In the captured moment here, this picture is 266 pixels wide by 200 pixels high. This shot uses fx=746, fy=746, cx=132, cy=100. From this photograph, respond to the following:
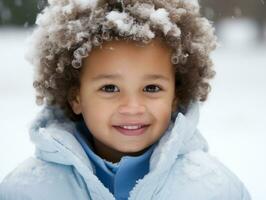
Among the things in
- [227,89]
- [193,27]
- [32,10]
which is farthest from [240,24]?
[193,27]

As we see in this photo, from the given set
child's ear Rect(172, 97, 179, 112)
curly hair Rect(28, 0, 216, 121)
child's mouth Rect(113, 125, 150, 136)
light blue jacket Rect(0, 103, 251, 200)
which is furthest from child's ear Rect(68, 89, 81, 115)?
child's ear Rect(172, 97, 179, 112)

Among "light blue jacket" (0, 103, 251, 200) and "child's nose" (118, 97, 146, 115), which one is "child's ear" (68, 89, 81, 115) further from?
"child's nose" (118, 97, 146, 115)

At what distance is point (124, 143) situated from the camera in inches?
112

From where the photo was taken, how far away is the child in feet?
9.00

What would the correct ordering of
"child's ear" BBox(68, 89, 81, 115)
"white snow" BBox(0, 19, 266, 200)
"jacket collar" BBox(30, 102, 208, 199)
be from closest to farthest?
"jacket collar" BBox(30, 102, 208, 199)
"child's ear" BBox(68, 89, 81, 115)
"white snow" BBox(0, 19, 266, 200)

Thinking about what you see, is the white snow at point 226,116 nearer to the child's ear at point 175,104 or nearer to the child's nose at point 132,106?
the child's nose at point 132,106

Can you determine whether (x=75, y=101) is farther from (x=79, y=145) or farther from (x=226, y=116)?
(x=226, y=116)

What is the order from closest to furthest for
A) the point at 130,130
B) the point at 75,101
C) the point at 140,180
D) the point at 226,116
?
the point at 140,180
the point at 130,130
the point at 75,101
the point at 226,116

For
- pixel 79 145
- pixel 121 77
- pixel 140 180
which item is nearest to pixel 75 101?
pixel 79 145

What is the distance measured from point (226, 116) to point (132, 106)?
6.77 metres

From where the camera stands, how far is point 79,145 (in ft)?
9.43

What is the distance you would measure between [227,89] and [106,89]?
32.0 ft

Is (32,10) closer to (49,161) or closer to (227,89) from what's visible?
(227,89)

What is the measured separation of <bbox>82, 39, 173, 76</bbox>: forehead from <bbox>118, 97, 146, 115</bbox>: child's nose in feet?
0.35
